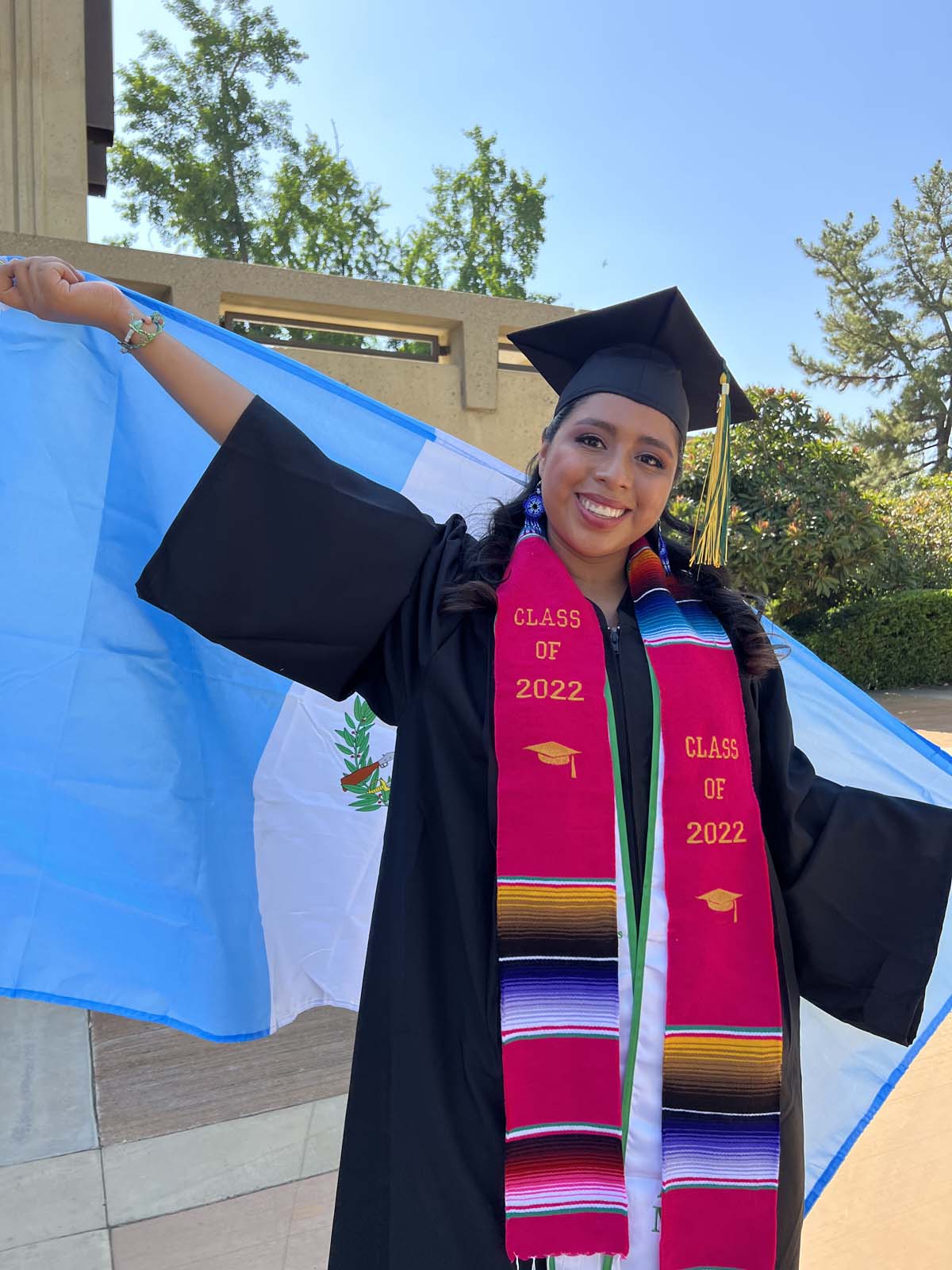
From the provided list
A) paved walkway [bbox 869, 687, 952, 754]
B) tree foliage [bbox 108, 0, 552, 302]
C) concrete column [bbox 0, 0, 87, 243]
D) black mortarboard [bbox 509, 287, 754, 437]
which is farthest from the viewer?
tree foliage [bbox 108, 0, 552, 302]

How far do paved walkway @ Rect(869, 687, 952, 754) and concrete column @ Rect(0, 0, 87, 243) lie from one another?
7161mm

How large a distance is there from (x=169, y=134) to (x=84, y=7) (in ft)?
91.6

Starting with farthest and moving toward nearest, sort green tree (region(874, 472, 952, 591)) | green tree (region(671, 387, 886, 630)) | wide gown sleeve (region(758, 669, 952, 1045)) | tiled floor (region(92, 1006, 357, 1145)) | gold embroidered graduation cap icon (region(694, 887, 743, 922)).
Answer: green tree (region(874, 472, 952, 591)) → green tree (region(671, 387, 886, 630)) → tiled floor (region(92, 1006, 357, 1145)) → wide gown sleeve (region(758, 669, 952, 1045)) → gold embroidered graduation cap icon (region(694, 887, 743, 922))

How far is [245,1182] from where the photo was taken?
274 centimetres

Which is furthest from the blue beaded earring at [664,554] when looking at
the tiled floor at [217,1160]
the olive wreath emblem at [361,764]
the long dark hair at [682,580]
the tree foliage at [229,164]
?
the tree foliage at [229,164]

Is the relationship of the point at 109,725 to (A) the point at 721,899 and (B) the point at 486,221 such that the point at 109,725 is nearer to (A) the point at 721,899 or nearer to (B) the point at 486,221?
(A) the point at 721,899

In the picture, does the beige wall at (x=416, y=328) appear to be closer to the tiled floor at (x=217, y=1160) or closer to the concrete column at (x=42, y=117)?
the concrete column at (x=42, y=117)

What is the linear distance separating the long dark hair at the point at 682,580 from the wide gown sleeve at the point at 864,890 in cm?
21

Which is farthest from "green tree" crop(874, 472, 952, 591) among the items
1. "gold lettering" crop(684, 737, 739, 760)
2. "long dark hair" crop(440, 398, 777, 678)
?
"gold lettering" crop(684, 737, 739, 760)

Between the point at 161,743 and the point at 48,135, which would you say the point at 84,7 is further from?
the point at 161,743

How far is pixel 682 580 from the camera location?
190cm

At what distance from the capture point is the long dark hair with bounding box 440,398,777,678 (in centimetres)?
163

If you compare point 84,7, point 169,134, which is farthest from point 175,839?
point 169,134

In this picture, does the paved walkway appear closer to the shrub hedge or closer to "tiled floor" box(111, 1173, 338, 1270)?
the shrub hedge
